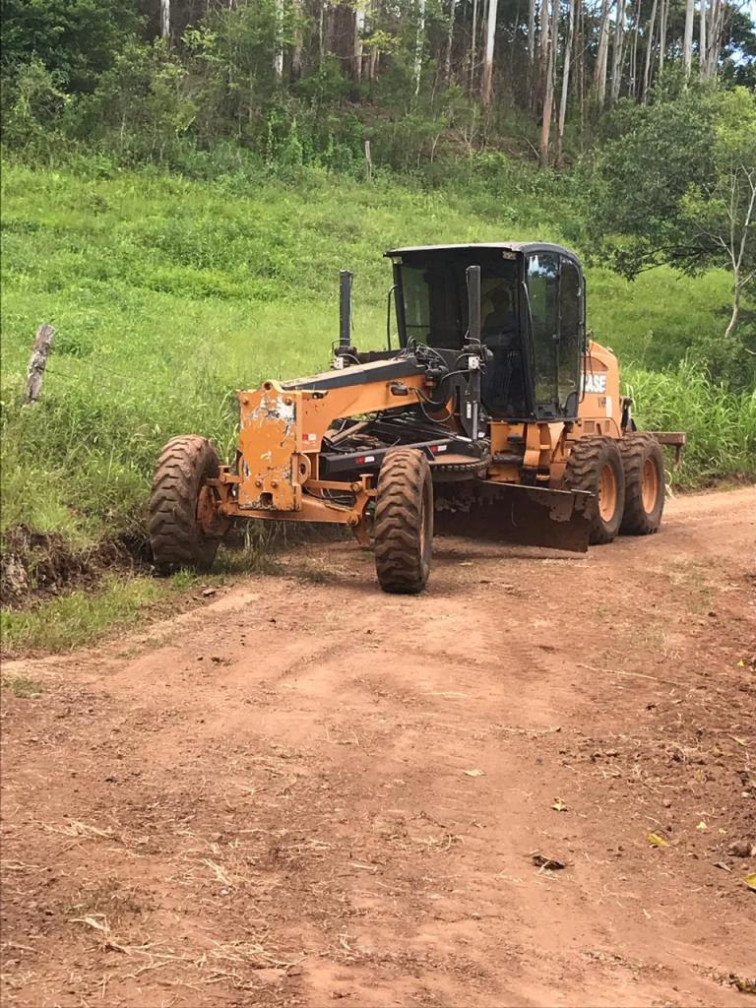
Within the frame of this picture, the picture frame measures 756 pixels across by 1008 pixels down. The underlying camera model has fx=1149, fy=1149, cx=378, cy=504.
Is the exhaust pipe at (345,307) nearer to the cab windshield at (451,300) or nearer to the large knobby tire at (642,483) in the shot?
the cab windshield at (451,300)

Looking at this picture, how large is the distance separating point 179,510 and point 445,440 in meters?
2.49

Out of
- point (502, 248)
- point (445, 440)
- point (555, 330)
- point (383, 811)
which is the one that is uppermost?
point (502, 248)

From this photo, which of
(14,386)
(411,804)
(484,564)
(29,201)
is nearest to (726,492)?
(484,564)

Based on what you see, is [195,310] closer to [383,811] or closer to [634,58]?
[383,811]

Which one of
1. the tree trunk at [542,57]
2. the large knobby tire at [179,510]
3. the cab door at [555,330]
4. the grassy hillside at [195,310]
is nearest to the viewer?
the large knobby tire at [179,510]

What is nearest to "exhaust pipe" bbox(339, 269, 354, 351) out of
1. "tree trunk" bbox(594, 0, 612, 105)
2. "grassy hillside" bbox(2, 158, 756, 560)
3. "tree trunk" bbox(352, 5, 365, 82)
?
"grassy hillside" bbox(2, 158, 756, 560)

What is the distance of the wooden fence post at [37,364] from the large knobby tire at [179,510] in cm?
168

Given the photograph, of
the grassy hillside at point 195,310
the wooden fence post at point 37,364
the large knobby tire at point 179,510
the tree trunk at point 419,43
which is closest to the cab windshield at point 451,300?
the grassy hillside at point 195,310

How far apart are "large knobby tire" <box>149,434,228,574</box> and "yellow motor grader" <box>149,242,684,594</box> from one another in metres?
0.01

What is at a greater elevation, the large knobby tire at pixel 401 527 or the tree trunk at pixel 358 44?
the tree trunk at pixel 358 44

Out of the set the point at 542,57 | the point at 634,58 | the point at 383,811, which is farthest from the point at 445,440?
the point at 634,58

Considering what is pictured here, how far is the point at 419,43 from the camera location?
37594 millimetres

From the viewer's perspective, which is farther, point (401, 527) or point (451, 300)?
point (451, 300)

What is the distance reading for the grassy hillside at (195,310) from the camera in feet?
30.5
